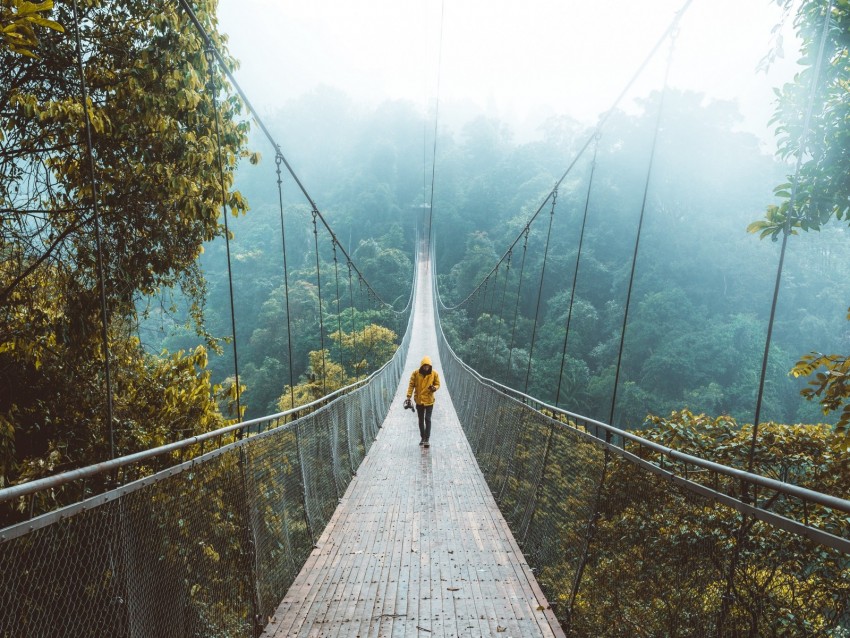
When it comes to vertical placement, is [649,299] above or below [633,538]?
below

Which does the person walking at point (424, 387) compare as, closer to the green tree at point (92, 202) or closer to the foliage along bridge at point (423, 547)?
the foliage along bridge at point (423, 547)

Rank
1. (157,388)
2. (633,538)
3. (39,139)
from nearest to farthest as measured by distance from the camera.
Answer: (633,538) < (39,139) < (157,388)

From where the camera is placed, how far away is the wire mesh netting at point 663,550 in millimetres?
1339

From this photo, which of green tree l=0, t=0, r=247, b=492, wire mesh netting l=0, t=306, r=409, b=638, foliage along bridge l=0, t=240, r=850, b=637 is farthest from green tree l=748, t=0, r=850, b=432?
green tree l=0, t=0, r=247, b=492

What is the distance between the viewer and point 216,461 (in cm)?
219

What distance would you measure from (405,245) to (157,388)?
50.9 metres

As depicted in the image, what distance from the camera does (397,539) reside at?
3770 mm

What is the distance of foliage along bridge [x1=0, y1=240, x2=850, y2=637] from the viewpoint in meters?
1.38

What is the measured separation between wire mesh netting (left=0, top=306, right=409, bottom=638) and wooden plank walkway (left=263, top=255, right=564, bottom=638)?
212mm

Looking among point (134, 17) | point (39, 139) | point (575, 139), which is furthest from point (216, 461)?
point (575, 139)

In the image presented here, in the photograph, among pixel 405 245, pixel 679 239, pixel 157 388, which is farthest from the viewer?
pixel 405 245

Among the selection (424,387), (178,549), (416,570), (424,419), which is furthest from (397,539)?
(424,419)

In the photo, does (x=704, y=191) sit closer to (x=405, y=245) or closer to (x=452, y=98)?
(x=405, y=245)

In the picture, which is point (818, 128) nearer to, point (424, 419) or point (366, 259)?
point (424, 419)
